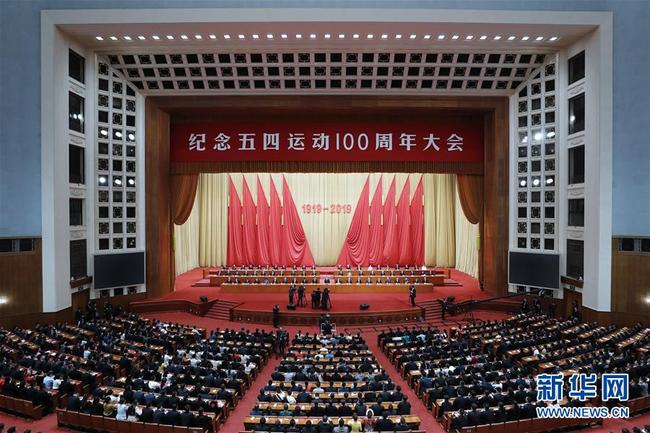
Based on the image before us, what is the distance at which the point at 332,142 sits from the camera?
20328mm

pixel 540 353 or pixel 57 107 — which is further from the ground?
pixel 57 107

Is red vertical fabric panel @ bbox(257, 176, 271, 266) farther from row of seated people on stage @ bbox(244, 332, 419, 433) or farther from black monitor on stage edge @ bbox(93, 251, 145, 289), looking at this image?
row of seated people on stage @ bbox(244, 332, 419, 433)

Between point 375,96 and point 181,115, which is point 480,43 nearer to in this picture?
point 375,96

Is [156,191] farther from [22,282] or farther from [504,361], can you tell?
[504,361]

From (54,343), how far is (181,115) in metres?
11.5

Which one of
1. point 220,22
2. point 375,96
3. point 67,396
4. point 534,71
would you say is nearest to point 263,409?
point 67,396

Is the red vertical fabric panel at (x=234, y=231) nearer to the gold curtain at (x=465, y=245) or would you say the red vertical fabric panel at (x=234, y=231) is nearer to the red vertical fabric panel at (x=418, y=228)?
the red vertical fabric panel at (x=418, y=228)

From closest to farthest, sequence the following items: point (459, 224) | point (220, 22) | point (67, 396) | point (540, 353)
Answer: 1. point (67, 396)
2. point (540, 353)
3. point (220, 22)
4. point (459, 224)

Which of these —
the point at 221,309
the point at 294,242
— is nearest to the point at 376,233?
the point at 294,242

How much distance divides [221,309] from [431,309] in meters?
8.67

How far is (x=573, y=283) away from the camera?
16938mm

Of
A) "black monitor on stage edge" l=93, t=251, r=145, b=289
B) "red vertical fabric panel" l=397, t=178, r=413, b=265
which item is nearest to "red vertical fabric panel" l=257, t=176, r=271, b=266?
"red vertical fabric panel" l=397, t=178, r=413, b=265

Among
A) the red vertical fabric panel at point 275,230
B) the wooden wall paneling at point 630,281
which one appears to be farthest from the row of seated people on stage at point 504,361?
the red vertical fabric panel at point 275,230

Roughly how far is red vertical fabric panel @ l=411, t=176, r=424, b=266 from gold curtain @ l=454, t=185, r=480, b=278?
2.20 metres
